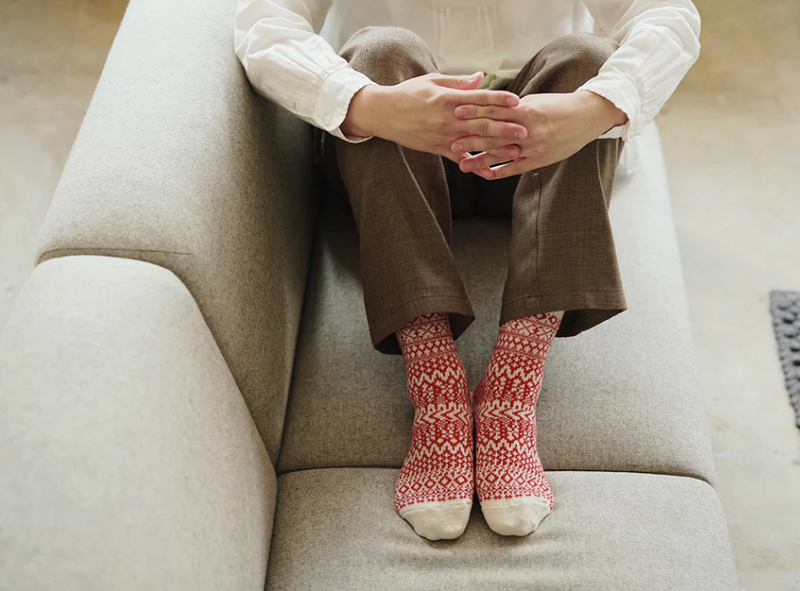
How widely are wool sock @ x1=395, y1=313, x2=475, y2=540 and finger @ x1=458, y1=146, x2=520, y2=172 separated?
0.19 meters

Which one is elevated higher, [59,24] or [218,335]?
[218,335]

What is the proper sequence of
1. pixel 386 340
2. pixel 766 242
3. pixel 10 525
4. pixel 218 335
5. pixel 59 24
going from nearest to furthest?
pixel 10 525 < pixel 218 335 < pixel 386 340 < pixel 766 242 < pixel 59 24

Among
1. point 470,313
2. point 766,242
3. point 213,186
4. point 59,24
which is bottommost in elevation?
point 766,242

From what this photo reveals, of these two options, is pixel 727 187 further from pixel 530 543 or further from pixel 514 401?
pixel 530 543

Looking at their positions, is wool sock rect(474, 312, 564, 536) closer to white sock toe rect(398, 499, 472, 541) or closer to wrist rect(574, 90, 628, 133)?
white sock toe rect(398, 499, 472, 541)

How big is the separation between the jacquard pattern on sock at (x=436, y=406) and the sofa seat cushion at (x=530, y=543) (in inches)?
1.9

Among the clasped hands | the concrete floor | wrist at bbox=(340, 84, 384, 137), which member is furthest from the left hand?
the concrete floor

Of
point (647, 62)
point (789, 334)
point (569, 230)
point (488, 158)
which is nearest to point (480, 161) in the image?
point (488, 158)

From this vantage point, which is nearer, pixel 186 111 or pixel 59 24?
pixel 186 111

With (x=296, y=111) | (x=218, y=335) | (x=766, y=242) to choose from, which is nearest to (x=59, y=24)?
(x=296, y=111)

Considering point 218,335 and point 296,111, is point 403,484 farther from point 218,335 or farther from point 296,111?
point 296,111

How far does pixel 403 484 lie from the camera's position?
921 millimetres

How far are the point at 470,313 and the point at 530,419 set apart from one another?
154 mm

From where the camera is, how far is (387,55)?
0.98m
